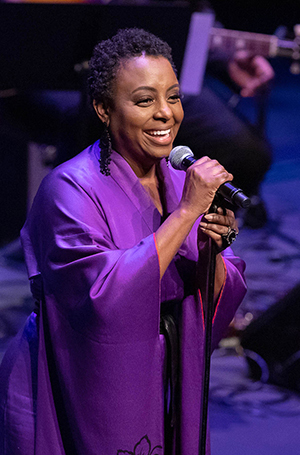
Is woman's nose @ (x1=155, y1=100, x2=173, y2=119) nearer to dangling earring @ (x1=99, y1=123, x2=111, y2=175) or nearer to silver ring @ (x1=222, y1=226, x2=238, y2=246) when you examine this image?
dangling earring @ (x1=99, y1=123, x2=111, y2=175)

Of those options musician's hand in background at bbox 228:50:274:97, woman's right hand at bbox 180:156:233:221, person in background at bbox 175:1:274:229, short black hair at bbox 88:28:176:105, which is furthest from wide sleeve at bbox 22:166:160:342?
musician's hand in background at bbox 228:50:274:97

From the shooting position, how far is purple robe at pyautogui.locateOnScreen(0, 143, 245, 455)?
140 cm

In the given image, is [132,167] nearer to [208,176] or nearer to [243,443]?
[208,176]

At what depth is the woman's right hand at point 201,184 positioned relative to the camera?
137 cm

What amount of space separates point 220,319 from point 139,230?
41cm

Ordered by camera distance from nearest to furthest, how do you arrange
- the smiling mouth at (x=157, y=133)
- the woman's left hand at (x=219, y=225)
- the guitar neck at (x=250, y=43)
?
the woman's left hand at (x=219, y=225)
the smiling mouth at (x=157, y=133)
the guitar neck at (x=250, y=43)

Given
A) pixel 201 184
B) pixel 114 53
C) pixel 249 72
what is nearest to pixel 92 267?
pixel 201 184

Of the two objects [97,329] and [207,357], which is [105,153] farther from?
[207,357]

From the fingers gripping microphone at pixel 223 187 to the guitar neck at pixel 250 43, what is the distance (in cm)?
326

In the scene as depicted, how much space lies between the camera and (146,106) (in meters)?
1.53

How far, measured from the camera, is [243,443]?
264 cm

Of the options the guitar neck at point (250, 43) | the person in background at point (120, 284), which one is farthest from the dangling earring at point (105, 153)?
the guitar neck at point (250, 43)

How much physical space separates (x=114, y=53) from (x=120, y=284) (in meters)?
0.60

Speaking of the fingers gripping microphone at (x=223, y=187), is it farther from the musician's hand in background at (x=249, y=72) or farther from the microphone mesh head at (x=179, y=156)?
the musician's hand in background at (x=249, y=72)
